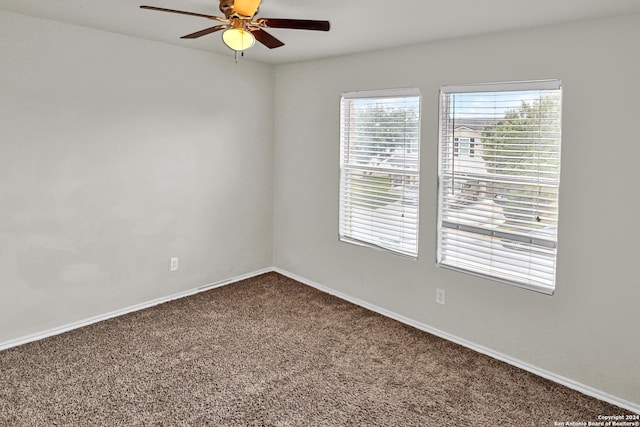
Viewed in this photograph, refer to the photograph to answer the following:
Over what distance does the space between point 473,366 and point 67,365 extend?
2.75 meters

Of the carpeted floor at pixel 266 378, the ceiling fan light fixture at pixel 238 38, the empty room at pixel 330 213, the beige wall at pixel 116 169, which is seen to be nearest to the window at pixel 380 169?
the empty room at pixel 330 213

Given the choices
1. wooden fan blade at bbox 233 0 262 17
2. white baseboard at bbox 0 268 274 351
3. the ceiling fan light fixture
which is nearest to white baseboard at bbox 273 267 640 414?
white baseboard at bbox 0 268 274 351

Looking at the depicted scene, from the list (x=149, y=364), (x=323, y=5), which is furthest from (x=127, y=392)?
(x=323, y=5)

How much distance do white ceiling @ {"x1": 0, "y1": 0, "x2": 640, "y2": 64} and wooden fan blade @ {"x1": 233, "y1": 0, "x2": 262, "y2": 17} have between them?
45 centimetres

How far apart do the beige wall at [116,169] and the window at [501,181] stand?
2.13 m

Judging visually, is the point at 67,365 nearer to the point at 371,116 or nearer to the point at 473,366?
the point at 473,366

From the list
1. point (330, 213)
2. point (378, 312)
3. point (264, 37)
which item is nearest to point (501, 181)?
point (378, 312)

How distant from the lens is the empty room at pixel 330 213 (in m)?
2.60

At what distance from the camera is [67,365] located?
2.98 m

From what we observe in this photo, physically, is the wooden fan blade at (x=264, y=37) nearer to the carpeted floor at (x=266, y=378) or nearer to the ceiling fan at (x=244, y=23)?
the ceiling fan at (x=244, y=23)

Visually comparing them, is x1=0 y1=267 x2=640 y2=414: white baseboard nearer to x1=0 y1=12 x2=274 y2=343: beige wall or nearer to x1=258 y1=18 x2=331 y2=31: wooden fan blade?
x1=0 y1=12 x2=274 y2=343: beige wall

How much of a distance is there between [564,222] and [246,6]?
2.29 meters

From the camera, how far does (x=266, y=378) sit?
2891mm

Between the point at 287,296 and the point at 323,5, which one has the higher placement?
the point at 323,5
